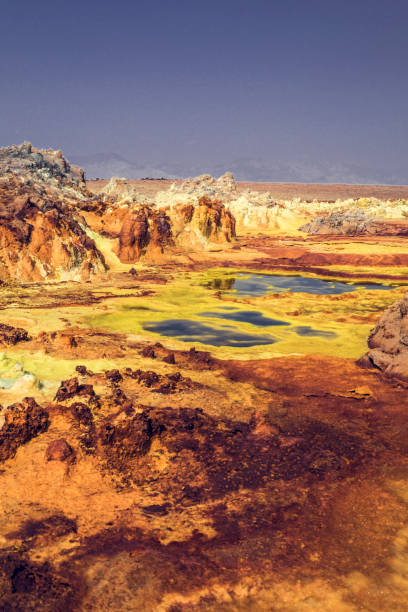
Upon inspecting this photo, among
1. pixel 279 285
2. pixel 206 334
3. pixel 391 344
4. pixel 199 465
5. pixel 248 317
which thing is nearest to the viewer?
pixel 199 465

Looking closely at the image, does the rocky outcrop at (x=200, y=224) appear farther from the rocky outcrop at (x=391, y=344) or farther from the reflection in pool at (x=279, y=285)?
the rocky outcrop at (x=391, y=344)

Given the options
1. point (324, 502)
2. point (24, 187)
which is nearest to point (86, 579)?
point (324, 502)

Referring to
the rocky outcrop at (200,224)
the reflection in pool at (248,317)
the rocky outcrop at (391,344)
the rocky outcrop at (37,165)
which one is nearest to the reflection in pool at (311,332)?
the reflection in pool at (248,317)

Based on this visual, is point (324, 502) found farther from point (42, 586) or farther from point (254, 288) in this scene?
point (254, 288)

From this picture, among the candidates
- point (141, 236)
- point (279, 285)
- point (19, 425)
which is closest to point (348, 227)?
point (141, 236)

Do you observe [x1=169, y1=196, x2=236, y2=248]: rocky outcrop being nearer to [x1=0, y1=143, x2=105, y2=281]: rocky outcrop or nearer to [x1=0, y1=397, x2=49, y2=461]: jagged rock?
[x1=0, y1=143, x2=105, y2=281]: rocky outcrop

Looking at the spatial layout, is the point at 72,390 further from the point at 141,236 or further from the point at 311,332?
the point at 141,236
